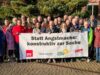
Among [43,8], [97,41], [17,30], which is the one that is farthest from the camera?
[43,8]

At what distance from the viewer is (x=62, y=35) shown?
1586 cm

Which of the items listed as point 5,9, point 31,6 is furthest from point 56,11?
point 5,9

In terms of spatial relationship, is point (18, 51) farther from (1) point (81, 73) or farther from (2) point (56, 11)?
(2) point (56, 11)

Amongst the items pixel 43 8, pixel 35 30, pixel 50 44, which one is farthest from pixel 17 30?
pixel 43 8

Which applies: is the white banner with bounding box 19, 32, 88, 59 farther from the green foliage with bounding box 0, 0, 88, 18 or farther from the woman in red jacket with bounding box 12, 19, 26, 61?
the green foliage with bounding box 0, 0, 88, 18

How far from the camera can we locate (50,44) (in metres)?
15.9

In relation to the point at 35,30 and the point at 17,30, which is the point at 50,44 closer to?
the point at 35,30

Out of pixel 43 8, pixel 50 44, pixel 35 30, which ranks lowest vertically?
pixel 50 44

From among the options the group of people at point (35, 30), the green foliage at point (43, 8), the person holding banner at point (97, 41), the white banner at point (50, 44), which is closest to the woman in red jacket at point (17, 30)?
the group of people at point (35, 30)

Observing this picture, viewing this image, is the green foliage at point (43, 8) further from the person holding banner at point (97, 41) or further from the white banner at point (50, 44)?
the person holding banner at point (97, 41)

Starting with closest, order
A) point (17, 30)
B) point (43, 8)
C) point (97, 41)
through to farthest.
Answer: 1. point (17, 30)
2. point (97, 41)
3. point (43, 8)

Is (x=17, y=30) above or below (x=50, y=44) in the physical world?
above

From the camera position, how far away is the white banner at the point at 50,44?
51.9 feet

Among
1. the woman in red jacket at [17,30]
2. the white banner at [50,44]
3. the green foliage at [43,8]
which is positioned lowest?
the white banner at [50,44]
